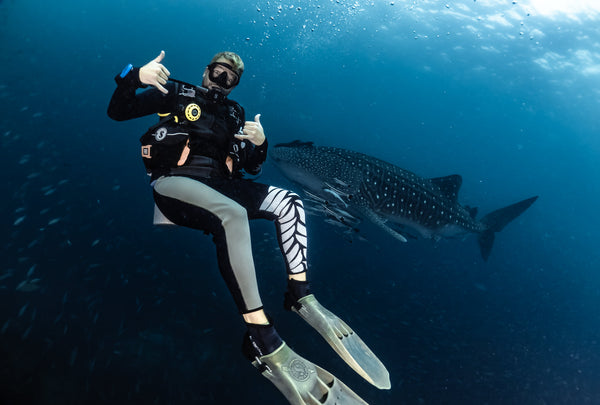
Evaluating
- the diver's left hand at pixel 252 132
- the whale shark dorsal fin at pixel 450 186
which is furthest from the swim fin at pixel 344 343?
the whale shark dorsal fin at pixel 450 186

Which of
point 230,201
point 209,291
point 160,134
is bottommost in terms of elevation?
point 209,291

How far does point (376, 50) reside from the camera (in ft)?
207

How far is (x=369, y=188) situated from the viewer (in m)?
7.64

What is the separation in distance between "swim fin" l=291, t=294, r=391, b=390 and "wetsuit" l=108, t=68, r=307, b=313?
378 millimetres

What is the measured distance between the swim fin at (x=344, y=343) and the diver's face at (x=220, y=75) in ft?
7.65

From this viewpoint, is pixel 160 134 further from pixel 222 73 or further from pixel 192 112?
pixel 222 73

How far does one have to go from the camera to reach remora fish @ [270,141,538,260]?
744 centimetres

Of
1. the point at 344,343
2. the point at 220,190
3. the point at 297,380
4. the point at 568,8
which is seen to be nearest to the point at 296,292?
the point at 344,343

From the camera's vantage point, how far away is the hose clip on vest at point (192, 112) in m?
2.90

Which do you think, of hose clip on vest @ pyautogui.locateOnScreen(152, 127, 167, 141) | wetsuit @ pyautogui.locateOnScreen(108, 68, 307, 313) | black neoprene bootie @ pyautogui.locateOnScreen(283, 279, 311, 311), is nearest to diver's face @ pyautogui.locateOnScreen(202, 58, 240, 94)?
wetsuit @ pyautogui.locateOnScreen(108, 68, 307, 313)

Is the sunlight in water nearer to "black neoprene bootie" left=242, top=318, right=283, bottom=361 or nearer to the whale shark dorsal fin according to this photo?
the whale shark dorsal fin

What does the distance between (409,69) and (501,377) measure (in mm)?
64268

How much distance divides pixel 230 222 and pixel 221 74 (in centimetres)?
159

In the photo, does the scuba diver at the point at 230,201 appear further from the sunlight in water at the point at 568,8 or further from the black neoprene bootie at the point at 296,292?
the sunlight in water at the point at 568,8
